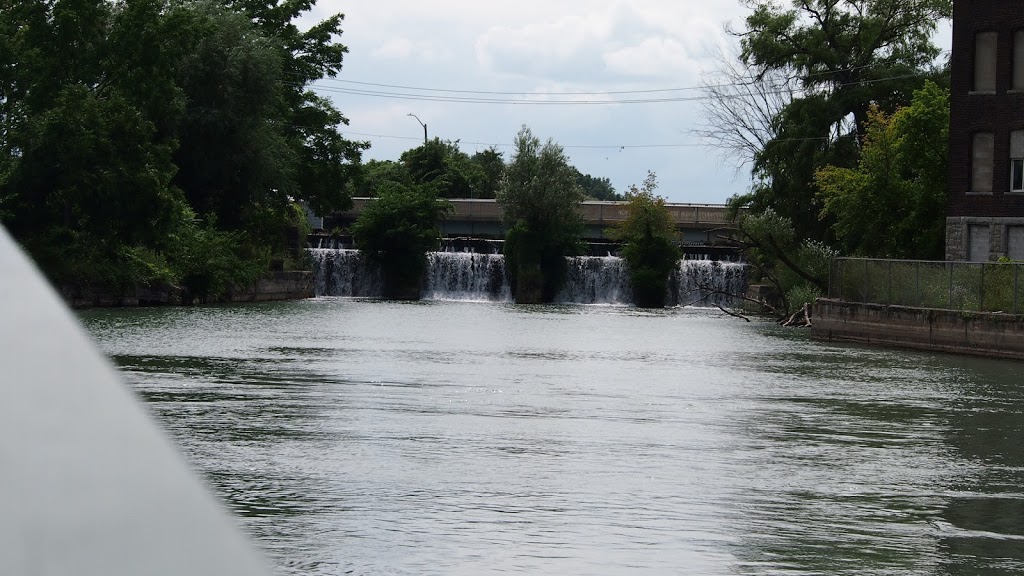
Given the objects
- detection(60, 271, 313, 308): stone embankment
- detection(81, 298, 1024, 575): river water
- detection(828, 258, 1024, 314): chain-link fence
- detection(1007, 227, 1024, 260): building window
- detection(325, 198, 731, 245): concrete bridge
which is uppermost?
detection(325, 198, 731, 245): concrete bridge

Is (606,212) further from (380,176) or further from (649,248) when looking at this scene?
(380,176)

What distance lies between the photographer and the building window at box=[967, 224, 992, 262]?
46.8 m

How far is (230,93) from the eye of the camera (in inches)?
2391

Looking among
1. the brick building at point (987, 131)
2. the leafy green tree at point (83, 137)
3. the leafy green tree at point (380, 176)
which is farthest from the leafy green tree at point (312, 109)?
the brick building at point (987, 131)

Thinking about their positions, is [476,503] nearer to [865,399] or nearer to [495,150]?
[865,399]

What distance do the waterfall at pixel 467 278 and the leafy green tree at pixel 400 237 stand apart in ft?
2.72

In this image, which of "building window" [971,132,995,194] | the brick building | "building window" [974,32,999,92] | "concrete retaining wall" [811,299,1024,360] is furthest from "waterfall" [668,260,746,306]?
"concrete retaining wall" [811,299,1024,360]

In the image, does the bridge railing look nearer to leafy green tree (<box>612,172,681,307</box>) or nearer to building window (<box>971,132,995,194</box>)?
leafy green tree (<box>612,172,681,307</box>)

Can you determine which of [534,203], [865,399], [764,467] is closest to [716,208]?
[534,203]

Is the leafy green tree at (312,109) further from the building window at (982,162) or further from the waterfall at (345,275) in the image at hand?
the building window at (982,162)

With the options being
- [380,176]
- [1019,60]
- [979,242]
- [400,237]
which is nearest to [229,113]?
[400,237]

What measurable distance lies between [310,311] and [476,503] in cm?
4369

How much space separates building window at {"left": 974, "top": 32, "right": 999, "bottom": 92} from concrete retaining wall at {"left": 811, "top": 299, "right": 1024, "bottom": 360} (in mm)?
9680

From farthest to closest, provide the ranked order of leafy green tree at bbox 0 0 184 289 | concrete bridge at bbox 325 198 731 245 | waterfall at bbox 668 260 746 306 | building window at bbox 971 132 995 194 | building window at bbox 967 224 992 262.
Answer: concrete bridge at bbox 325 198 731 245, waterfall at bbox 668 260 746 306, leafy green tree at bbox 0 0 184 289, building window at bbox 967 224 992 262, building window at bbox 971 132 995 194
